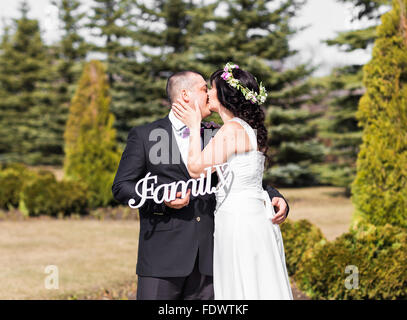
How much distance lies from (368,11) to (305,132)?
6.04 meters

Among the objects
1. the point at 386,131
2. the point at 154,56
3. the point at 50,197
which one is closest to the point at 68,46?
the point at 154,56

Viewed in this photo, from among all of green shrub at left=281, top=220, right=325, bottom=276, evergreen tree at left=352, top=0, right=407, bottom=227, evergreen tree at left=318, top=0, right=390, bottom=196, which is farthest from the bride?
→ evergreen tree at left=318, top=0, right=390, bottom=196

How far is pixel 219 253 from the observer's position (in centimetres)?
299

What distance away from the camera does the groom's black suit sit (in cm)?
298

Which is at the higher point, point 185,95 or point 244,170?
point 185,95

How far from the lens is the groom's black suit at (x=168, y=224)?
9.79ft

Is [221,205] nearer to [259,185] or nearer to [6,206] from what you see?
[259,185]

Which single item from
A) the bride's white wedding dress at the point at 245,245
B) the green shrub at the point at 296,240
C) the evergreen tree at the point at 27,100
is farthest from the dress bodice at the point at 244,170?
the evergreen tree at the point at 27,100

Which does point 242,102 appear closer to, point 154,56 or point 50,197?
point 50,197

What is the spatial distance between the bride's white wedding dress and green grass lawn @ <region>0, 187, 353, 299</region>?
379 cm

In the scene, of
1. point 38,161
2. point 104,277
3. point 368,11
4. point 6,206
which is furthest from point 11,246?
point 38,161

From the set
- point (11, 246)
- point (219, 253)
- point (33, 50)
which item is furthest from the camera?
point (33, 50)

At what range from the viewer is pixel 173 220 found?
9.94ft

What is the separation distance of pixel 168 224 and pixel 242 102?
39.3 inches
